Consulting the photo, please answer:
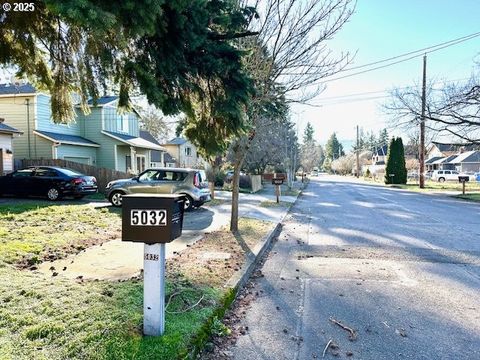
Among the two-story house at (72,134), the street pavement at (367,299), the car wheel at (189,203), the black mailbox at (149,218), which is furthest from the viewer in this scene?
the two-story house at (72,134)

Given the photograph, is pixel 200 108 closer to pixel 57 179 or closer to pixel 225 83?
pixel 225 83

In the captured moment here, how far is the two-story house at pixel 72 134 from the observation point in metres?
20.2

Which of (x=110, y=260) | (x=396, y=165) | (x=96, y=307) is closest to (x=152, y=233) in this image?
(x=96, y=307)

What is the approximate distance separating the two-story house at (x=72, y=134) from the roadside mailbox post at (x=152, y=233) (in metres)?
16.5

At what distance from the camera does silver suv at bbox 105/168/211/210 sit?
13703mm

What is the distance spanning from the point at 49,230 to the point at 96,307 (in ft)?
17.1

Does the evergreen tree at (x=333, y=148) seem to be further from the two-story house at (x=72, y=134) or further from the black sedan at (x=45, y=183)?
the black sedan at (x=45, y=183)

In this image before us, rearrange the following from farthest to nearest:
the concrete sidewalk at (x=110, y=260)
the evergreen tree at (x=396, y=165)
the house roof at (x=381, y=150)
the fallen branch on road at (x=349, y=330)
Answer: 1. the house roof at (x=381, y=150)
2. the evergreen tree at (x=396, y=165)
3. the concrete sidewalk at (x=110, y=260)
4. the fallen branch on road at (x=349, y=330)

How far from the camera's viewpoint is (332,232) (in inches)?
396

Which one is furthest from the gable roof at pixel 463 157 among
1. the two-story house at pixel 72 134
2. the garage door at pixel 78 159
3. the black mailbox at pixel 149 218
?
the black mailbox at pixel 149 218

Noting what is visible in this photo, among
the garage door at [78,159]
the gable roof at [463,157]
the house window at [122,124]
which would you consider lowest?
the garage door at [78,159]

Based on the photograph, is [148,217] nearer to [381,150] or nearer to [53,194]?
[53,194]

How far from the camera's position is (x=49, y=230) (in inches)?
324

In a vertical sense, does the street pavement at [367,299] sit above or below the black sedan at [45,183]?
below
